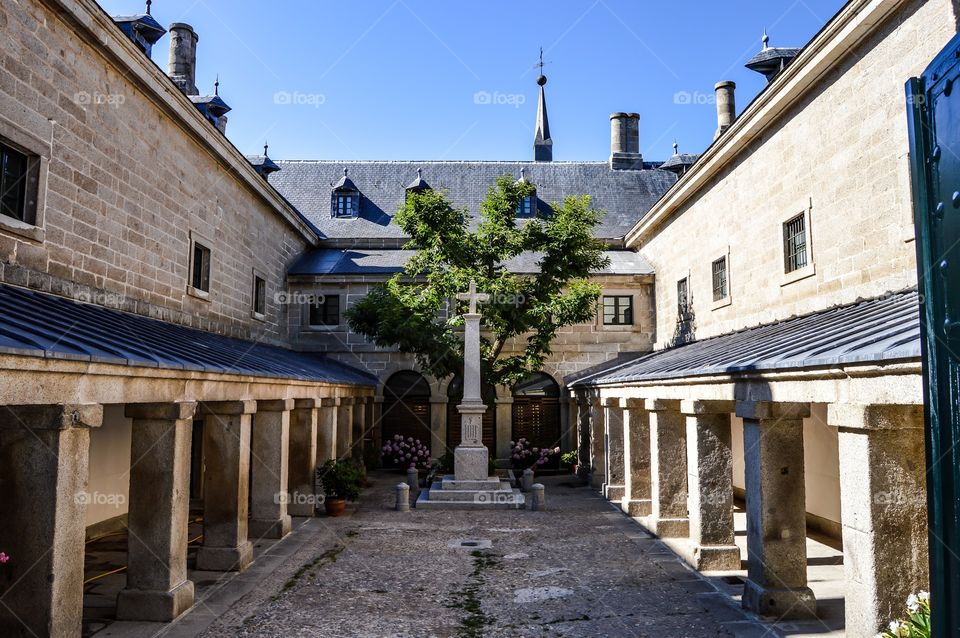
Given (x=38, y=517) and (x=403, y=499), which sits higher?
(x=38, y=517)

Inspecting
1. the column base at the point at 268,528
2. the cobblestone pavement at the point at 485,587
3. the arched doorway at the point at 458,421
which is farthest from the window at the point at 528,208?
the column base at the point at 268,528

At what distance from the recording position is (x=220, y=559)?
29.6ft

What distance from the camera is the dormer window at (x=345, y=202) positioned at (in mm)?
24375

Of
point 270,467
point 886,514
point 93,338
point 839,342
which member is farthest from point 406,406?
point 886,514

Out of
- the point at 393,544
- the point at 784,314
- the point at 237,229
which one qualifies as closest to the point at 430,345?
the point at 237,229

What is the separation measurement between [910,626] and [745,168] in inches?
439

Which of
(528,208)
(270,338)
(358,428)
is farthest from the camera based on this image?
(528,208)

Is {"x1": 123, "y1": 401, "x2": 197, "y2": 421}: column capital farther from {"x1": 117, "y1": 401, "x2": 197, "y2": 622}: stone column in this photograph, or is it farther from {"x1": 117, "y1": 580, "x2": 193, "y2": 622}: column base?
{"x1": 117, "y1": 580, "x2": 193, "y2": 622}: column base

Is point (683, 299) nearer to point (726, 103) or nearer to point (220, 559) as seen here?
point (726, 103)

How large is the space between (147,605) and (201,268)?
8.50m

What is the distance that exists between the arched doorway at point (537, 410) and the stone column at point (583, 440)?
1.85 metres

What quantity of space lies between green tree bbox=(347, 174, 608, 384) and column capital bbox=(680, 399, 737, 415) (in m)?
8.48

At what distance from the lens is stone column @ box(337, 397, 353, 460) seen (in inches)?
642

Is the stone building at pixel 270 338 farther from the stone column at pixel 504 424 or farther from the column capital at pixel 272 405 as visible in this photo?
the stone column at pixel 504 424
